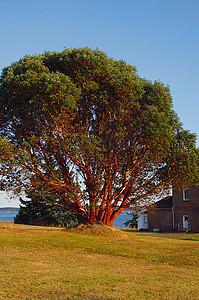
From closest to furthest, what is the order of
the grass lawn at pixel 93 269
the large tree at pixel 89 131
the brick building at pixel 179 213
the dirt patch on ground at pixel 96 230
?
the grass lawn at pixel 93 269
the large tree at pixel 89 131
the dirt patch on ground at pixel 96 230
the brick building at pixel 179 213

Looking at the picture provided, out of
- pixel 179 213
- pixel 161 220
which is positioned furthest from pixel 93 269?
pixel 161 220

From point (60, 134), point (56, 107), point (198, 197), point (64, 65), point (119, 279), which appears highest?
point (64, 65)

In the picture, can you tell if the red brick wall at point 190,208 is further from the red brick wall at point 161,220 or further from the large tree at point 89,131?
the large tree at point 89,131

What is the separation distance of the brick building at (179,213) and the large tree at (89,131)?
1648 cm

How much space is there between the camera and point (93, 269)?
1182 centimetres

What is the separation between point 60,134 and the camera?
21172mm

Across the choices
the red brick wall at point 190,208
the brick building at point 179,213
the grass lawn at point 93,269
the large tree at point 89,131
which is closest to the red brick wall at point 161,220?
the brick building at point 179,213

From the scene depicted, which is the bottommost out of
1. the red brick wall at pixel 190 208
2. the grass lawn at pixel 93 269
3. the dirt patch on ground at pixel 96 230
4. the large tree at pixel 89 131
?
the grass lawn at pixel 93 269

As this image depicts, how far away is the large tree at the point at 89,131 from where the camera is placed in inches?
802

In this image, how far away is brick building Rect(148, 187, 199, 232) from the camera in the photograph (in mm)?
40344

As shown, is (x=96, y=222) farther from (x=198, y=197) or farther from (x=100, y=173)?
(x=198, y=197)

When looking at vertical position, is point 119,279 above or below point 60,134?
below

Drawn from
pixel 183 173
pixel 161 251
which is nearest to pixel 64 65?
pixel 183 173

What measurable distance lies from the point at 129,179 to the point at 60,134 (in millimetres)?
5668
